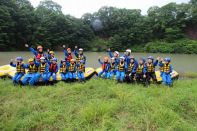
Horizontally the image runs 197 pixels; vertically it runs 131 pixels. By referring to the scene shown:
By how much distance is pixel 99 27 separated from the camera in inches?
1526

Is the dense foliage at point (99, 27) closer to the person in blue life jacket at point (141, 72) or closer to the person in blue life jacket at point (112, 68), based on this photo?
the person in blue life jacket at point (112, 68)

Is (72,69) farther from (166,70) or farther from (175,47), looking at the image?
(175,47)

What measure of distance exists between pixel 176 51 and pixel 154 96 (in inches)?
1018

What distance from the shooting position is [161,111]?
5082mm

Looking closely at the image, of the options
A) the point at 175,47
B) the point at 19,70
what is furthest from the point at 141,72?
the point at 175,47

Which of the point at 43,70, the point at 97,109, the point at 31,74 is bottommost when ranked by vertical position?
the point at 97,109

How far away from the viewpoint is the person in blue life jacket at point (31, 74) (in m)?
7.99

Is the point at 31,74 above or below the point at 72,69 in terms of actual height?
below

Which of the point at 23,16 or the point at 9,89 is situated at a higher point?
the point at 23,16

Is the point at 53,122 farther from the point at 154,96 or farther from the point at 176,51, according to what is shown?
the point at 176,51

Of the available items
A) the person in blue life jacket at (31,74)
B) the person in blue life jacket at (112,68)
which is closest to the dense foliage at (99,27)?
the person in blue life jacket at (31,74)

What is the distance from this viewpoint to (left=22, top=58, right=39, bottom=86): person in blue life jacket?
26.2 ft

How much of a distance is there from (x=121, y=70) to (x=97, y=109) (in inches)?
138

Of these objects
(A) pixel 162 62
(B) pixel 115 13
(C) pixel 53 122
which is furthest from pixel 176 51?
(C) pixel 53 122
